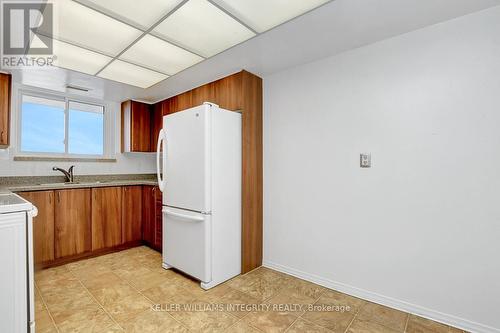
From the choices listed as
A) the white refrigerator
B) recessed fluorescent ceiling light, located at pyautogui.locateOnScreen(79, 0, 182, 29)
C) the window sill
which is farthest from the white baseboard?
the window sill

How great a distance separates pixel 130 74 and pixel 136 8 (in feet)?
4.52

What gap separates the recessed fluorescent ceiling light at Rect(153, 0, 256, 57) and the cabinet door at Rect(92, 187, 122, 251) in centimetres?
235

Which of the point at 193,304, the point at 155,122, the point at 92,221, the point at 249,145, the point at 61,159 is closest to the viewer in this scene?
Result: the point at 193,304

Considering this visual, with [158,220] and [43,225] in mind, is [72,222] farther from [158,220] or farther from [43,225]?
[158,220]

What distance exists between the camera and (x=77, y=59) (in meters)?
2.41

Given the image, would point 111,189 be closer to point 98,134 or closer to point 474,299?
point 98,134

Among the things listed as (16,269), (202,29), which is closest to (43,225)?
(16,269)

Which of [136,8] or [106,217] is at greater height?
[136,8]

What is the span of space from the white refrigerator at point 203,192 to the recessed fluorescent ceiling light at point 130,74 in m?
0.66

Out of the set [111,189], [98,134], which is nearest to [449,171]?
Result: [111,189]

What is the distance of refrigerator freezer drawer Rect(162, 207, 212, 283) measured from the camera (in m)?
2.35

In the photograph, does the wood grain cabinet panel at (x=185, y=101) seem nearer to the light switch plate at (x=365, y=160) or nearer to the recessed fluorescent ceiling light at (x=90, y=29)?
the recessed fluorescent ceiling light at (x=90, y=29)

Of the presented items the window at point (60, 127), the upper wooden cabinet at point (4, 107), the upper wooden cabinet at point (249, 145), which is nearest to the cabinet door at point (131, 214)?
the window at point (60, 127)

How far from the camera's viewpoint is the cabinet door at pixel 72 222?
2.90m
